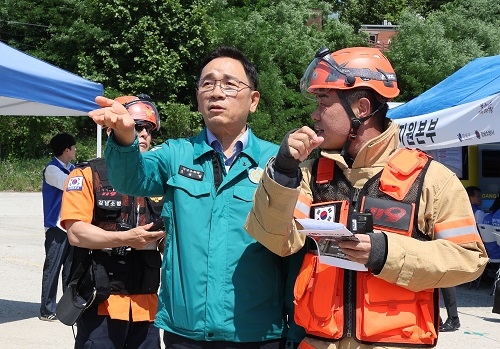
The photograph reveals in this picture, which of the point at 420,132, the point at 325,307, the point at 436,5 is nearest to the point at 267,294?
the point at 325,307

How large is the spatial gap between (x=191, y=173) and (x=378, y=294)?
0.98m

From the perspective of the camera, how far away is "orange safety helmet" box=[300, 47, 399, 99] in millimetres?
2920

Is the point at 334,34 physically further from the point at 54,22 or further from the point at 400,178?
the point at 400,178

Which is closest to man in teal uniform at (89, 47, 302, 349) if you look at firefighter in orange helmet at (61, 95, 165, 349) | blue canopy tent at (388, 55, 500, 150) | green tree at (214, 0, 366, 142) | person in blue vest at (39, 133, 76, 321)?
firefighter in orange helmet at (61, 95, 165, 349)

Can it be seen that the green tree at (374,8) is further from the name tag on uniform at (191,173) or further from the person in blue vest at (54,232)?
the name tag on uniform at (191,173)

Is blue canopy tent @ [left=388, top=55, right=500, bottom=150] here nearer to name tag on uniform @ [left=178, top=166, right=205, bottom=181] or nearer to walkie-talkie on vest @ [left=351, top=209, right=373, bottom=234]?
name tag on uniform @ [left=178, top=166, right=205, bottom=181]

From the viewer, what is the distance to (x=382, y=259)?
2625 mm

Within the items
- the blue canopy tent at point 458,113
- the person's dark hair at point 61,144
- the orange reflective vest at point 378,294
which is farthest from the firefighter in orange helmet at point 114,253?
the blue canopy tent at point 458,113

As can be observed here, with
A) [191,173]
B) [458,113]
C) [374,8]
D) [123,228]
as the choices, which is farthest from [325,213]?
[374,8]

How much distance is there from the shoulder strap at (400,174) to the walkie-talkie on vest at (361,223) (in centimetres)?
14

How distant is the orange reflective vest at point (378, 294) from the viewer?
268cm

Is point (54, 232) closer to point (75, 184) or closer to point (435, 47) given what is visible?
point (75, 184)

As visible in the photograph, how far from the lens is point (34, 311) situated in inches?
359

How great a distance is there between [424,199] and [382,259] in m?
0.32
